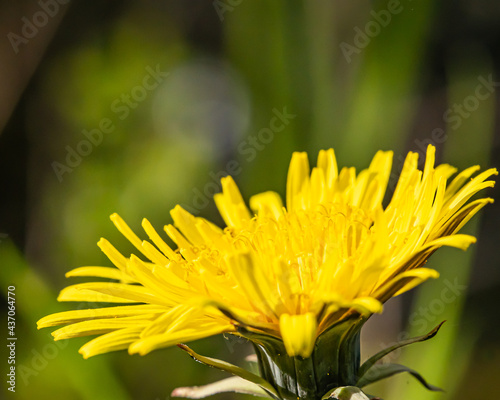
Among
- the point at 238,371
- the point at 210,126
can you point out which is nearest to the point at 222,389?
the point at 238,371

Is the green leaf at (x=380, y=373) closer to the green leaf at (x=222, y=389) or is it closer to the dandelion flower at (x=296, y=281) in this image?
the dandelion flower at (x=296, y=281)

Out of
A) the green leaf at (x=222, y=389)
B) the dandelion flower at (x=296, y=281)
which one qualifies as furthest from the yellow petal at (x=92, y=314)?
the green leaf at (x=222, y=389)

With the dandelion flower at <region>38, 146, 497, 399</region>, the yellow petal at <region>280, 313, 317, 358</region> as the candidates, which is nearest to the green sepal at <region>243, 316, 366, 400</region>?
the dandelion flower at <region>38, 146, 497, 399</region>

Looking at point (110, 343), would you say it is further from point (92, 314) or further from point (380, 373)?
point (380, 373)

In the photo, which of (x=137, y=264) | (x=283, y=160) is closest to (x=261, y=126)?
(x=283, y=160)

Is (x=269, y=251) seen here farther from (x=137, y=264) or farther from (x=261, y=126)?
(x=261, y=126)
